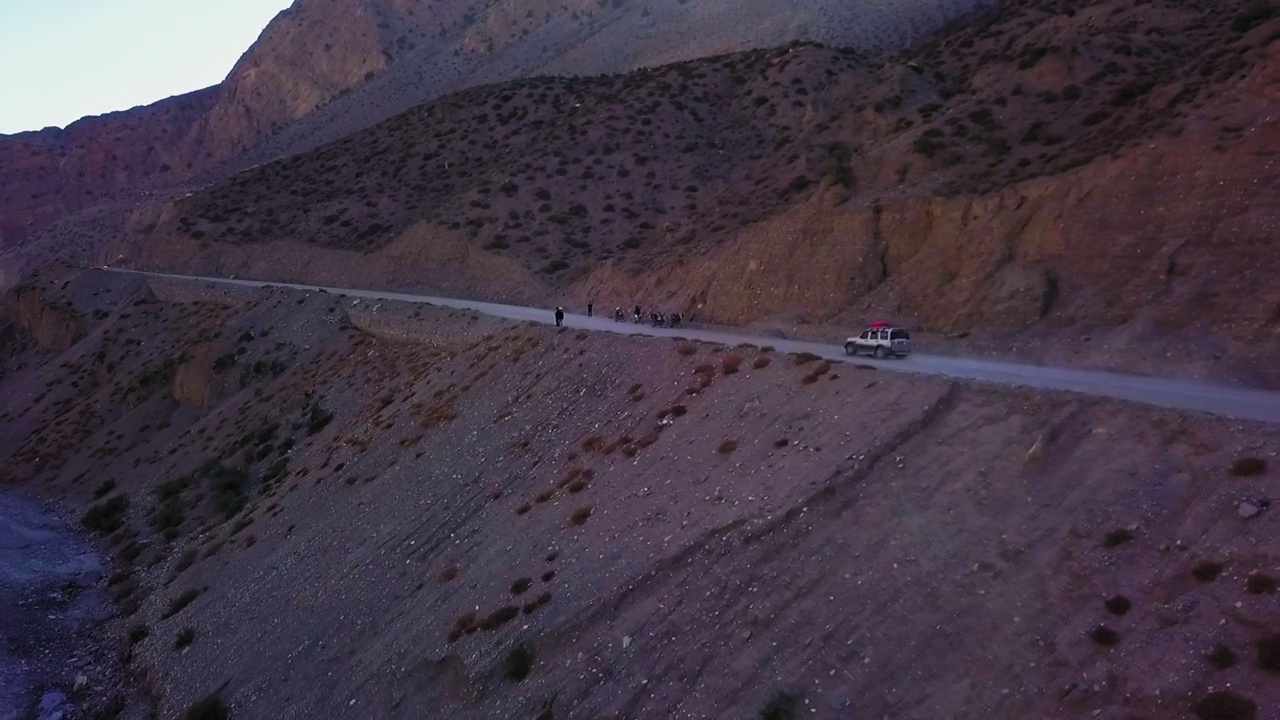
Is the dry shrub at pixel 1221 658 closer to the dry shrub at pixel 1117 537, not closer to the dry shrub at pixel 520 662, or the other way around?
the dry shrub at pixel 1117 537

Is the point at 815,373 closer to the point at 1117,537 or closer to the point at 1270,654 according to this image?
the point at 1117,537

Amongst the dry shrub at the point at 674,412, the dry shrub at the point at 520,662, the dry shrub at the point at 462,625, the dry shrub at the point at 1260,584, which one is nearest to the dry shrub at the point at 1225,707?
the dry shrub at the point at 1260,584

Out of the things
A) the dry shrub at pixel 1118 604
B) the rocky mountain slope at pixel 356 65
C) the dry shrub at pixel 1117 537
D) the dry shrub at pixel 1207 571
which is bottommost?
the dry shrub at pixel 1118 604

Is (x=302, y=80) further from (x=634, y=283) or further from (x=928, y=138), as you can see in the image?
(x=928, y=138)

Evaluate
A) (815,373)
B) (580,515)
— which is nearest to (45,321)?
A: (580,515)

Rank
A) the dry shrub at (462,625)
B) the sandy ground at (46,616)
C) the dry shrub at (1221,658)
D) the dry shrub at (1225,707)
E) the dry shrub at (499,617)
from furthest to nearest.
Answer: the sandy ground at (46,616) < the dry shrub at (462,625) < the dry shrub at (499,617) < the dry shrub at (1221,658) < the dry shrub at (1225,707)

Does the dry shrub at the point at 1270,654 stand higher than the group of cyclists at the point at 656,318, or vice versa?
the group of cyclists at the point at 656,318

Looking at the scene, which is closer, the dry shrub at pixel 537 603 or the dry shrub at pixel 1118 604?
the dry shrub at pixel 1118 604
